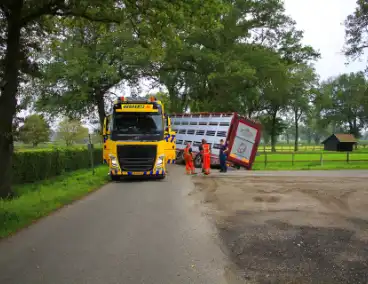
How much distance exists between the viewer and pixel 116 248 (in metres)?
6.29

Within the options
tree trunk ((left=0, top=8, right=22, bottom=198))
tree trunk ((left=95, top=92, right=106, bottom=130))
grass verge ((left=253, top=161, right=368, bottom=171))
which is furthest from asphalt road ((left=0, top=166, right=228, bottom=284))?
tree trunk ((left=95, top=92, right=106, bottom=130))

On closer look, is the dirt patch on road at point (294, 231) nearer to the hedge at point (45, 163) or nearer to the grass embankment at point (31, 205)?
the grass embankment at point (31, 205)

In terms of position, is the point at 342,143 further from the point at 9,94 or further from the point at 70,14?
the point at 9,94

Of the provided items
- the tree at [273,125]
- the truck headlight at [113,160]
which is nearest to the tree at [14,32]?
the truck headlight at [113,160]

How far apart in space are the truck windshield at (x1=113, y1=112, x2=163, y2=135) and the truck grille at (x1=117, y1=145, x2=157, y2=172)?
29.2 inches

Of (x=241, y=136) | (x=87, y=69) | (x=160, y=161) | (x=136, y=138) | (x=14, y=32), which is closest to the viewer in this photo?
(x=14, y=32)

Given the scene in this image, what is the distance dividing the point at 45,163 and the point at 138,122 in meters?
5.36

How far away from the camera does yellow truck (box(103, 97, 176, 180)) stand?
A: 54.6 feet

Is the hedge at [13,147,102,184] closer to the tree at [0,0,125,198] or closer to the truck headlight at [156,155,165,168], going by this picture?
the tree at [0,0,125,198]

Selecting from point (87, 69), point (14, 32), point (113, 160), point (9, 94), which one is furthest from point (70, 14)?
point (87, 69)

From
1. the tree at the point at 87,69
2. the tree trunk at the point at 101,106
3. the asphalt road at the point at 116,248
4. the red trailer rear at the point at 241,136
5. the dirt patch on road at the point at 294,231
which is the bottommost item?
the asphalt road at the point at 116,248

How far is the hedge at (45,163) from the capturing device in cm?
1691

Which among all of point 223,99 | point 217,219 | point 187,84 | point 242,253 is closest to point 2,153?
point 217,219

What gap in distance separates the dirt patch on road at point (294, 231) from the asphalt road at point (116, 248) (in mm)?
497
